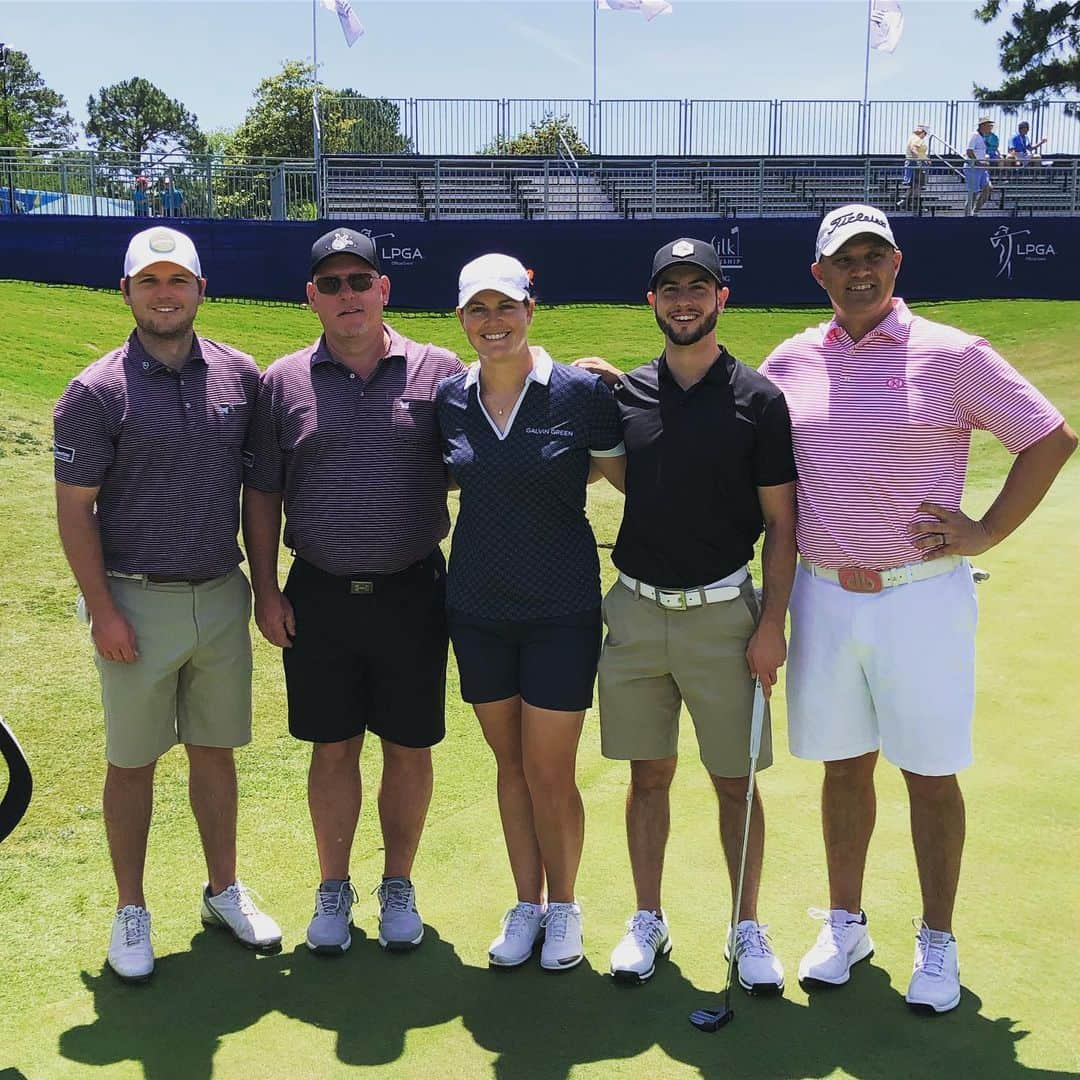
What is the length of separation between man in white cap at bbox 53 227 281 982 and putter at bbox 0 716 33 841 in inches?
32.7

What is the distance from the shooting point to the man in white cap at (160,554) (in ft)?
12.5

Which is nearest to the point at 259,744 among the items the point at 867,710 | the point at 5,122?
the point at 867,710

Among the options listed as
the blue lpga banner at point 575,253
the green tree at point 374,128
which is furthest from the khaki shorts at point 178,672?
the green tree at point 374,128

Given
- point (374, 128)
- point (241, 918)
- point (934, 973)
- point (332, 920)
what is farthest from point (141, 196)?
point (934, 973)

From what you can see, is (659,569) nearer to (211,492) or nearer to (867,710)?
(867,710)

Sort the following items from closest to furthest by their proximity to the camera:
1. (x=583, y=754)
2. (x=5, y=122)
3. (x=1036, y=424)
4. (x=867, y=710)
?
(x=1036, y=424) → (x=867, y=710) → (x=583, y=754) → (x=5, y=122)

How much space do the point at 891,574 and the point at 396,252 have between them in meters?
20.9

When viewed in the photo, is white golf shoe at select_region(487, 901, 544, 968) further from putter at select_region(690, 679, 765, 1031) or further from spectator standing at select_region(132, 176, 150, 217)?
spectator standing at select_region(132, 176, 150, 217)

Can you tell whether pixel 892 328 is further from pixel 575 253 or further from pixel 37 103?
pixel 37 103

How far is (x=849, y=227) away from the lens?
3.72 metres

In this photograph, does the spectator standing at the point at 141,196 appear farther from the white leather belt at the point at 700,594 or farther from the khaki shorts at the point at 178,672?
the white leather belt at the point at 700,594

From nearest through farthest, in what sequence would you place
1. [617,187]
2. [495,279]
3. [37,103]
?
[495,279]
[617,187]
[37,103]

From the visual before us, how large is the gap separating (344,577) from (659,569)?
1038 mm

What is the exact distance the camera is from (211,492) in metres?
3.94
